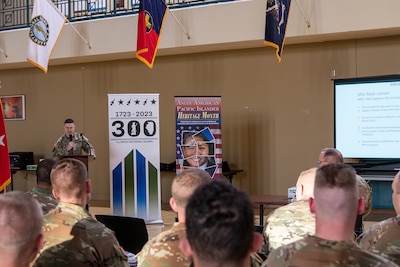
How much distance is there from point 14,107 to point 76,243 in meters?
10.3

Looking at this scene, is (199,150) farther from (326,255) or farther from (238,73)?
(326,255)

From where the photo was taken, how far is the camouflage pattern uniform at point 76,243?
7.42 feet

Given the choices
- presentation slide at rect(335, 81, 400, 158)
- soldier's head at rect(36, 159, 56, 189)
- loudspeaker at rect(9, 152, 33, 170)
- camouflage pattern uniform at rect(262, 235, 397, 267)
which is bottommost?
loudspeaker at rect(9, 152, 33, 170)

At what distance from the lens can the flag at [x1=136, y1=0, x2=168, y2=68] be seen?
776cm

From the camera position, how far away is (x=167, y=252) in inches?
87.4

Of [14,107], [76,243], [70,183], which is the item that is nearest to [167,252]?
[76,243]

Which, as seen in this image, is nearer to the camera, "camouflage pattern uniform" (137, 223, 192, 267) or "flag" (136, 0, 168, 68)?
"camouflage pattern uniform" (137, 223, 192, 267)

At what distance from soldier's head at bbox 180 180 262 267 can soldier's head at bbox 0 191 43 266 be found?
61cm

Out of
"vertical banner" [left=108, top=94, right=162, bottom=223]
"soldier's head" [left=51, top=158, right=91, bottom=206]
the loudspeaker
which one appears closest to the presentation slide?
"vertical banner" [left=108, top=94, right=162, bottom=223]

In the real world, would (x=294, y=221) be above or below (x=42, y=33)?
below

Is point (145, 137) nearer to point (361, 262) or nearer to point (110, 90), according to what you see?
point (110, 90)

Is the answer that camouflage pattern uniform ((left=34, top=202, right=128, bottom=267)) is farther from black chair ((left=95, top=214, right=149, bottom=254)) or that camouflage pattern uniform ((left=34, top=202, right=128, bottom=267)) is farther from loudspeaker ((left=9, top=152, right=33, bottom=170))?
loudspeaker ((left=9, top=152, right=33, bottom=170))

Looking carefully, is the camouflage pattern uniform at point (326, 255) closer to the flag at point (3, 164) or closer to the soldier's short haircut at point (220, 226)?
the soldier's short haircut at point (220, 226)

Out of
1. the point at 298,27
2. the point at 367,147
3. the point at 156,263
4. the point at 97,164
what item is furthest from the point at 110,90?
the point at 156,263
